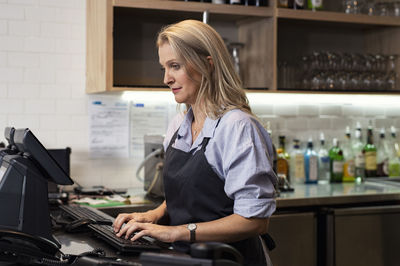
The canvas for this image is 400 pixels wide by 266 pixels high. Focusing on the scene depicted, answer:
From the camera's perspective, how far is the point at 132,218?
6.88ft

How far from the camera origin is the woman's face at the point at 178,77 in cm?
208

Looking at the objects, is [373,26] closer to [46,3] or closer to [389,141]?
[389,141]

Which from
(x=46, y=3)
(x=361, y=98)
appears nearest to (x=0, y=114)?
(x=46, y=3)

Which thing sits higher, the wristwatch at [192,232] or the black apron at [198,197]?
the black apron at [198,197]

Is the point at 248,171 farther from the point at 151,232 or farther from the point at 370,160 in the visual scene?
the point at 370,160

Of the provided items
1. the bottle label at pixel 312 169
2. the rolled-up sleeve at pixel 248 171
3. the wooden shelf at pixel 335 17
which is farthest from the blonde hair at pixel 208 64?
the bottle label at pixel 312 169

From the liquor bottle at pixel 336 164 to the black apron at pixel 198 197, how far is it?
2293mm

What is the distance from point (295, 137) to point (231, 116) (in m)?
2.46

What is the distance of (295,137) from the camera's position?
440 cm

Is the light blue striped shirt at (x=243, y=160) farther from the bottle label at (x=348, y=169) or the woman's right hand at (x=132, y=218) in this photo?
the bottle label at (x=348, y=169)

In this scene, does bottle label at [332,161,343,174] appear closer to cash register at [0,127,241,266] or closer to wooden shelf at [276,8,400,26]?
wooden shelf at [276,8,400,26]

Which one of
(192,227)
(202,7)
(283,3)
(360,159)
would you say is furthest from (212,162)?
(360,159)

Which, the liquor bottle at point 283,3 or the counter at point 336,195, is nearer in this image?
the counter at point 336,195

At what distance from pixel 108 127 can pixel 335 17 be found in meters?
1.72
